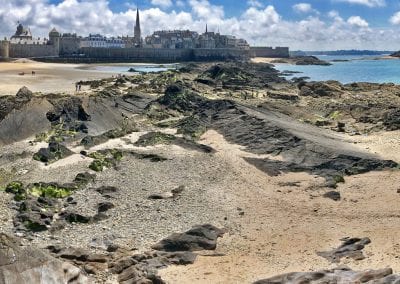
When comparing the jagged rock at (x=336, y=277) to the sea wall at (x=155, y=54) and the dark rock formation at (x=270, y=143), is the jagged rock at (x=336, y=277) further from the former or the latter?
the sea wall at (x=155, y=54)

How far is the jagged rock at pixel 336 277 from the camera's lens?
1158 cm

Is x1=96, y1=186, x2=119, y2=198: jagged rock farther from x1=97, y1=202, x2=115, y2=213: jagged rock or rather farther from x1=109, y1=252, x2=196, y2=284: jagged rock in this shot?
x1=109, y1=252, x2=196, y2=284: jagged rock

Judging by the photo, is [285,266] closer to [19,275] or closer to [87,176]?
[19,275]

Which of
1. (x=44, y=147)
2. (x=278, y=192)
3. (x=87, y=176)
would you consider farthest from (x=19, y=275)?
(x=44, y=147)

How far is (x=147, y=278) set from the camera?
12.9m

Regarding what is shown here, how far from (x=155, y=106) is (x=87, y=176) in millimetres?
18489

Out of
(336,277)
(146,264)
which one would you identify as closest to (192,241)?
(146,264)

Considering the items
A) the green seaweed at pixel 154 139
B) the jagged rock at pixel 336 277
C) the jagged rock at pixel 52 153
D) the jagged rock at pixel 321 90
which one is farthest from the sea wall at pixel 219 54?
the jagged rock at pixel 336 277

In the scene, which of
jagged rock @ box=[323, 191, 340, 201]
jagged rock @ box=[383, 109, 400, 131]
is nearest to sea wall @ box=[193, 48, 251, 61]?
jagged rock @ box=[383, 109, 400, 131]

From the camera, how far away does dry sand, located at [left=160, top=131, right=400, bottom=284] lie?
13680 mm

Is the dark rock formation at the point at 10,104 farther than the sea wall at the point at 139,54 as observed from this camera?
No

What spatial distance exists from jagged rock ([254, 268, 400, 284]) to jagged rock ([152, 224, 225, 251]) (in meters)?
3.10

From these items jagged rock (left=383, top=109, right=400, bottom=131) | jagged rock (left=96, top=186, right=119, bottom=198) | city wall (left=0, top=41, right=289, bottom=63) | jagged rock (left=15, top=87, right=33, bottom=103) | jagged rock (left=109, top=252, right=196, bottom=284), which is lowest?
jagged rock (left=109, top=252, right=196, bottom=284)

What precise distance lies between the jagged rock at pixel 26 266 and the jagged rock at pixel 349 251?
6.32 metres
